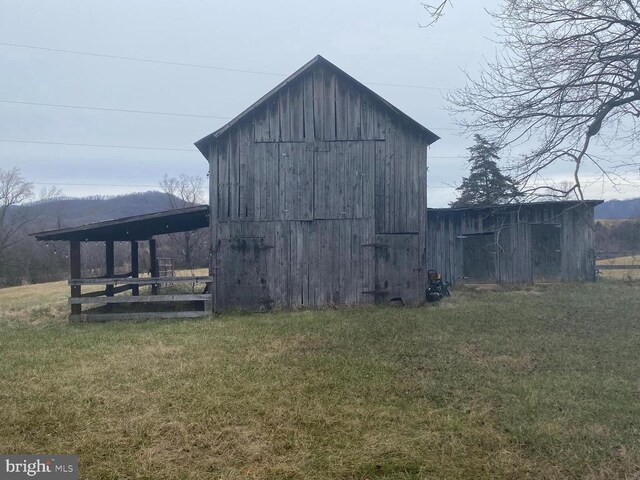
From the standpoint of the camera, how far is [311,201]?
1459 centimetres

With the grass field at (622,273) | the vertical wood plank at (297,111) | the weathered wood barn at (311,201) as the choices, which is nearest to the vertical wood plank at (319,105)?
the weathered wood barn at (311,201)

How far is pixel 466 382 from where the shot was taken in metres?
6.62

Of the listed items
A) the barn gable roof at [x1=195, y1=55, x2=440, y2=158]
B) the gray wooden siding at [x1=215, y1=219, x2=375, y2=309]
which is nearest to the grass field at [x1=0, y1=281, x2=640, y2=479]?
the gray wooden siding at [x1=215, y1=219, x2=375, y2=309]

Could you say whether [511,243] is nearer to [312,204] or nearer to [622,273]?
[622,273]

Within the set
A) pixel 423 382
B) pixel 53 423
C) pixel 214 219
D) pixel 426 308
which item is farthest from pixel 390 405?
pixel 214 219

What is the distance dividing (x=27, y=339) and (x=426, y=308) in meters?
10.1

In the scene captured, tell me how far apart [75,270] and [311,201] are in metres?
7.10

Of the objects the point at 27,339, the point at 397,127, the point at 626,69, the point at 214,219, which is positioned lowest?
the point at 27,339

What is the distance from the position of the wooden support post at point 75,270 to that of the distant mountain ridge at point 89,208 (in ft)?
152

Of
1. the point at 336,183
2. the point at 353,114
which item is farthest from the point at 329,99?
the point at 336,183

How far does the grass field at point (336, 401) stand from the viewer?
14.5 ft

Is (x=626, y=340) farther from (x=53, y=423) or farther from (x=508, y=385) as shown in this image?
(x=53, y=423)

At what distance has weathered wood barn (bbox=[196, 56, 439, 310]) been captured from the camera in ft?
47.3

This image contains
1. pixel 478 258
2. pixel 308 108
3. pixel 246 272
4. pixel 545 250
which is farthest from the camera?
pixel 478 258
